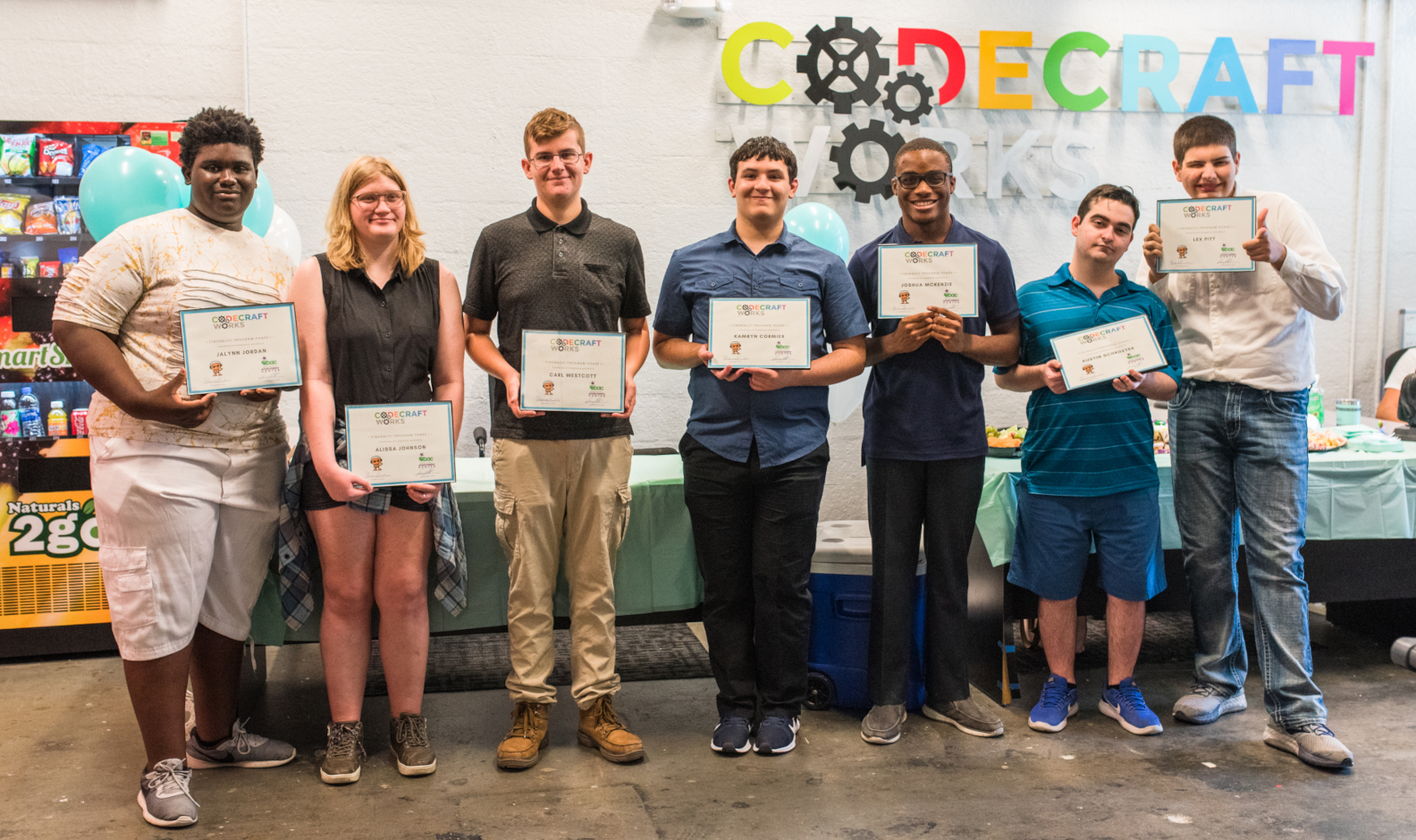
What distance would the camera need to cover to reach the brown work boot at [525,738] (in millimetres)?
2707

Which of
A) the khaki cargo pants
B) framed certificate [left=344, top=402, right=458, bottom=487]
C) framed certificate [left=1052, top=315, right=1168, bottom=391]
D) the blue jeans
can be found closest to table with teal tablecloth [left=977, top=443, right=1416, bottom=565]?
the blue jeans

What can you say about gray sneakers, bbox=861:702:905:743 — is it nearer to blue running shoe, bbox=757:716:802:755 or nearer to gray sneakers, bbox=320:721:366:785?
blue running shoe, bbox=757:716:802:755

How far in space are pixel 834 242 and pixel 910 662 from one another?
1722 millimetres

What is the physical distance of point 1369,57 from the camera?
511 cm

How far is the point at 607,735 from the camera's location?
2803 millimetres

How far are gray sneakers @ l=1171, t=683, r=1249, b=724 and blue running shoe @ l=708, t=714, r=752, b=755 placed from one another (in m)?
1.31

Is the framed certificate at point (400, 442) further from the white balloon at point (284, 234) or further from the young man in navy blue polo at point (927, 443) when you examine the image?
the white balloon at point (284, 234)

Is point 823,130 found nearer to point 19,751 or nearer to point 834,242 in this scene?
point 834,242

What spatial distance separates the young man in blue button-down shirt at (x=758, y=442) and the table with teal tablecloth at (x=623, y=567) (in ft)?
0.89

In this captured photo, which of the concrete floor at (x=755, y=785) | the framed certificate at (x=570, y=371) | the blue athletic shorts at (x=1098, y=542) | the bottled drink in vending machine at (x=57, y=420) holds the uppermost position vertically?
the framed certificate at (x=570, y=371)

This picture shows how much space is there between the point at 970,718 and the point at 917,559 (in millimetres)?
485

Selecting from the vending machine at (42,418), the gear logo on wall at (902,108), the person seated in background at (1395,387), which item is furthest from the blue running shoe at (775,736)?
the person seated in background at (1395,387)

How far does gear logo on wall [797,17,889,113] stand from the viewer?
4688 mm

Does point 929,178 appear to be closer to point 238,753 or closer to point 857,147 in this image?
point 857,147
